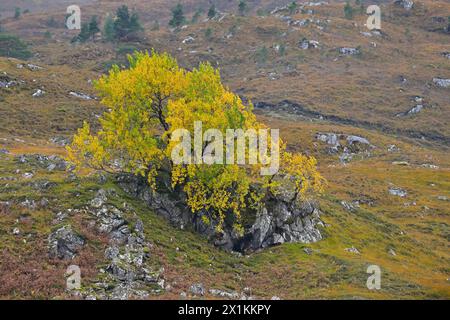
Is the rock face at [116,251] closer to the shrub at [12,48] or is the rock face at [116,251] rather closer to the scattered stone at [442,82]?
the shrub at [12,48]

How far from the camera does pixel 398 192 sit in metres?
81.3

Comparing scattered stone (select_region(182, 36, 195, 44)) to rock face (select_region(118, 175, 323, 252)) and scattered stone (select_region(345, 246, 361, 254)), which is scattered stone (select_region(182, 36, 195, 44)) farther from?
scattered stone (select_region(345, 246, 361, 254))

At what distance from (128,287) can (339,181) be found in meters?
59.7

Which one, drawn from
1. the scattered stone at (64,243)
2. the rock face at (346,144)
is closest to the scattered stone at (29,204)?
the scattered stone at (64,243)

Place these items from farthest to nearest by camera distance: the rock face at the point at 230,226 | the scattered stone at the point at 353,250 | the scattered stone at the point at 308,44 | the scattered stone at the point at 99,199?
the scattered stone at the point at 308,44 < the scattered stone at the point at 353,250 < the rock face at the point at 230,226 < the scattered stone at the point at 99,199

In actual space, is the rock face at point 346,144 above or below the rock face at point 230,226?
below

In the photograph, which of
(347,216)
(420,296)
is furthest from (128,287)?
(347,216)

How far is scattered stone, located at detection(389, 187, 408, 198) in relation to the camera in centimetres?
8056

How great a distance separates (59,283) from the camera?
3012 centimetres

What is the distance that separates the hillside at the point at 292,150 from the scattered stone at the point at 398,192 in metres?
0.31

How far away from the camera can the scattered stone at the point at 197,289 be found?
107 feet

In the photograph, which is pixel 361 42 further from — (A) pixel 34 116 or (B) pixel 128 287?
(B) pixel 128 287

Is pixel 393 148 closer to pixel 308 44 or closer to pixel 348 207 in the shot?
pixel 348 207

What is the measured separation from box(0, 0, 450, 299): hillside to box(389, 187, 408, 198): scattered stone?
31cm
